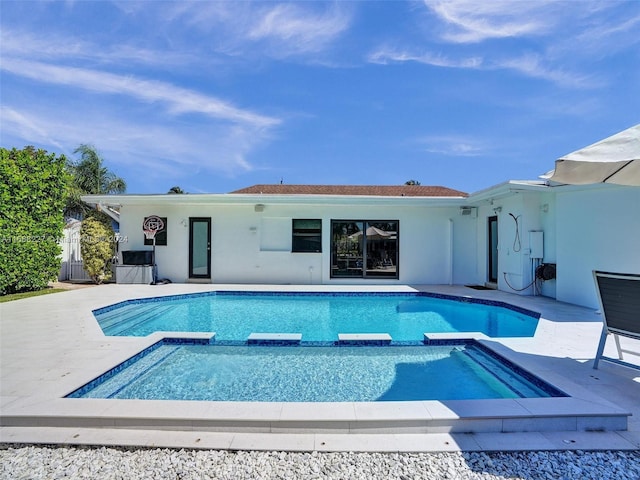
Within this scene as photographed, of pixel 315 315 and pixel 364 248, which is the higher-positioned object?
pixel 364 248

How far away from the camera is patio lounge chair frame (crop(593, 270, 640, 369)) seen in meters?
3.41

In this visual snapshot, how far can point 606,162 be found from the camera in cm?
336

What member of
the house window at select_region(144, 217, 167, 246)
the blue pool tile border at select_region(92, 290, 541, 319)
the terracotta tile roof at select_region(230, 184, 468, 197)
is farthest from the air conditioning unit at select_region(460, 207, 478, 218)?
the house window at select_region(144, 217, 167, 246)

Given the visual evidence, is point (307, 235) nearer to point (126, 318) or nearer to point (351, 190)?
point (126, 318)

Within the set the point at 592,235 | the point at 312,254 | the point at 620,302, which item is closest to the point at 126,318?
the point at 312,254

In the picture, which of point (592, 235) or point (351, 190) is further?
point (351, 190)

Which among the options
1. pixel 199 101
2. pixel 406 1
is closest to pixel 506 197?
pixel 406 1

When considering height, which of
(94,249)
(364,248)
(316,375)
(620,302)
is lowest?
(316,375)

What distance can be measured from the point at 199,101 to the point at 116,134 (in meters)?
6.09

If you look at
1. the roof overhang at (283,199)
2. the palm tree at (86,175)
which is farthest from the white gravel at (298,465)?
the palm tree at (86,175)

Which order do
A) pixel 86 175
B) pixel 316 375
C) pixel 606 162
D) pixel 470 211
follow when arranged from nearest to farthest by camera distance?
pixel 606 162 → pixel 316 375 → pixel 470 211 → pixel 86 175

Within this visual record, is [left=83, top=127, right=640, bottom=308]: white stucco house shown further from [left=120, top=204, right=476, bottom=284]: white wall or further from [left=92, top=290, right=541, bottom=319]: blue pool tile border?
[left=92, top=290, right=541, bottom=319]: blue pool tile border

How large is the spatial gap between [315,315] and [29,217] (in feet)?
29.1

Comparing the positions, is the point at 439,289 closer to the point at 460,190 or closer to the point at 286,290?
the point at 286,290
